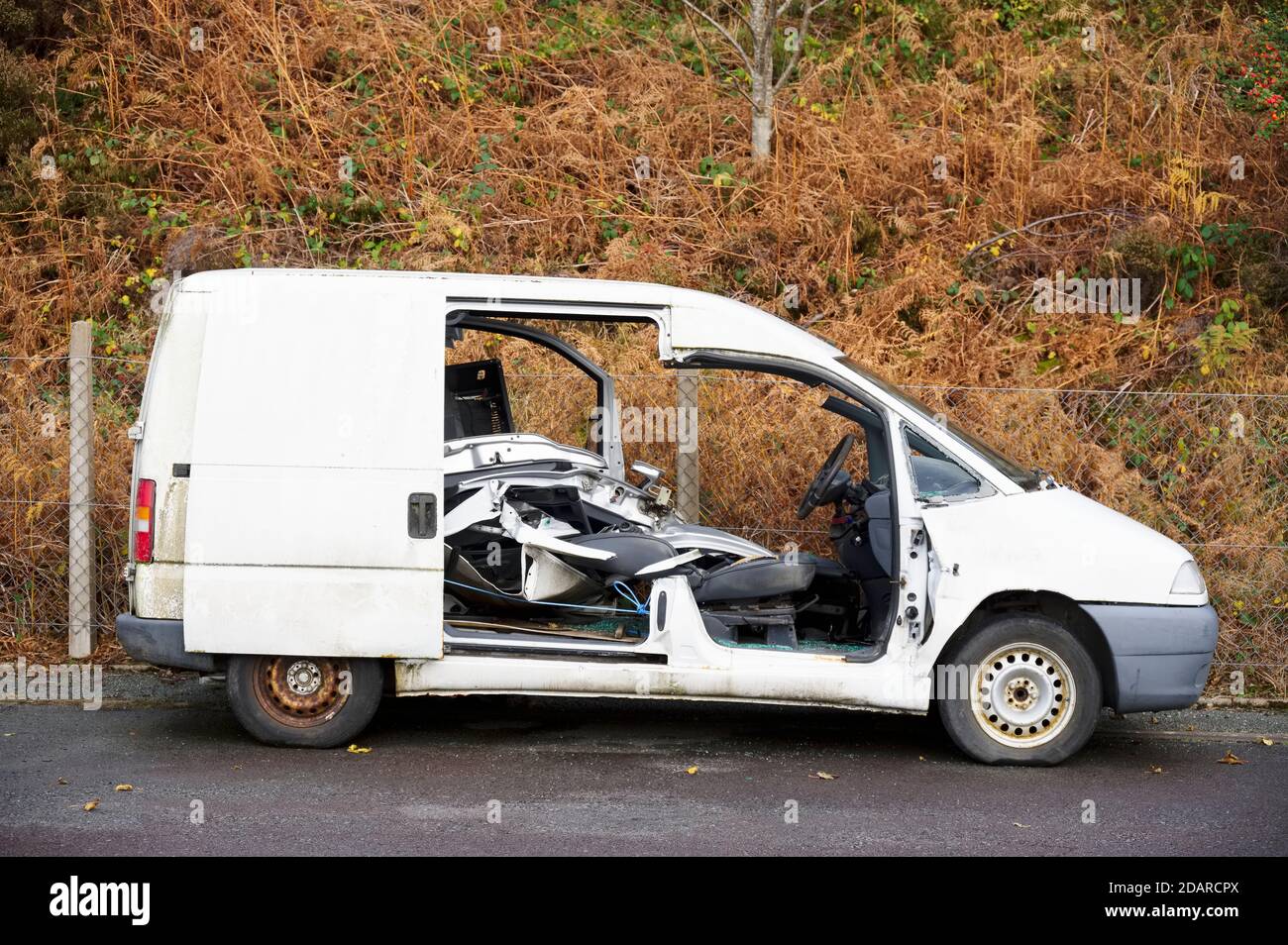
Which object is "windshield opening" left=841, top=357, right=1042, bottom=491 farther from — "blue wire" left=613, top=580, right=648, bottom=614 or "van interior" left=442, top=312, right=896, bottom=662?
"blue wire" left=613, top=580, right=648, bottom=614

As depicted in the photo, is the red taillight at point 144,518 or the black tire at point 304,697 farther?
the black tire at point 304,697

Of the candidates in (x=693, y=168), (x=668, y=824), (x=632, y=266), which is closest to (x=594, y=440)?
(x=668, y=824)

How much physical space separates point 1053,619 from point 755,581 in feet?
4.85

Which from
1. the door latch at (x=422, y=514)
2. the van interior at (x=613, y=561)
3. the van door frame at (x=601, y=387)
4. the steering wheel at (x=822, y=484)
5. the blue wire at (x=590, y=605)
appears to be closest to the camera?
the door latch at (x=422, y=514)

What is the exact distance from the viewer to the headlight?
21.5 ft

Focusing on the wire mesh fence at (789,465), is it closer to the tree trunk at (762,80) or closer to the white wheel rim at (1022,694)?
the white wheel rim at (1022,694)

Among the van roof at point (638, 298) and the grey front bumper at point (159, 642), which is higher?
the van roof at point (638, 298)

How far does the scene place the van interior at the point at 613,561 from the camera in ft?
22.8

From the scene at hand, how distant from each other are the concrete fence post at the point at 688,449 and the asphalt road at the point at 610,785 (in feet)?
4.96

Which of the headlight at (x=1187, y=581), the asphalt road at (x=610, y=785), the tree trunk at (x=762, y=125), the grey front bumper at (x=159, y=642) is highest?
the tree trunk at (x=762, y=125)

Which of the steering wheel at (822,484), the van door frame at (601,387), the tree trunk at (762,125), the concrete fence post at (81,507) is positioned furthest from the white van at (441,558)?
the tree trunk at (762,125)

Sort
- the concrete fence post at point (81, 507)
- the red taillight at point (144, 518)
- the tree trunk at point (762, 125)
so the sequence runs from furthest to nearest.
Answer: the tree trunk at point (762, 125) < the concrete fence post at point (81, 507) < the red taillight at point (144, 518)

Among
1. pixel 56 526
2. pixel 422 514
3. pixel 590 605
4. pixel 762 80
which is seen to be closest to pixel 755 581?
pixel 590 605

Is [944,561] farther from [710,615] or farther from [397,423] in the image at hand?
[397,423]
